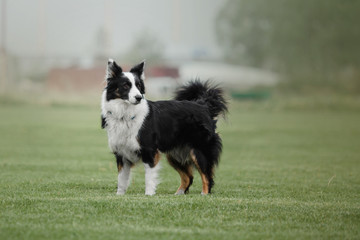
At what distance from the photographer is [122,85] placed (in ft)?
26.4

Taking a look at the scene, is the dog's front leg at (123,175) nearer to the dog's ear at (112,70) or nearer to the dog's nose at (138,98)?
the dog's nose at (138,98)

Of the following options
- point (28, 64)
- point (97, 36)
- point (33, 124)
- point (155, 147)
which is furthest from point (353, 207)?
point (97, 36)

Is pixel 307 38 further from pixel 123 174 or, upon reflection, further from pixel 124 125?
pixel 124 125

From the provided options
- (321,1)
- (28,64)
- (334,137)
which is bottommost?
(334,137)

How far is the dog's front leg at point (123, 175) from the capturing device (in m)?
8.41

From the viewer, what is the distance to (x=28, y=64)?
6088 cm

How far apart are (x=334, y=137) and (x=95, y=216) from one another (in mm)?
16828

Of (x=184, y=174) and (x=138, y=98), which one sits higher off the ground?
(x=138, y=98)

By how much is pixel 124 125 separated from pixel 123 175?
0.71 m

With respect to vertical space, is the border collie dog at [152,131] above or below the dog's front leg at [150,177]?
above

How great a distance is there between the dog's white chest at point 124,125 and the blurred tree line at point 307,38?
4130cm

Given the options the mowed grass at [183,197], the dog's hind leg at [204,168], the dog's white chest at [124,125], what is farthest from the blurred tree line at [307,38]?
the dog's white chest at [124,125]

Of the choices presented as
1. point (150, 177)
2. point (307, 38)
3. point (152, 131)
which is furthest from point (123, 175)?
point (307, 38)

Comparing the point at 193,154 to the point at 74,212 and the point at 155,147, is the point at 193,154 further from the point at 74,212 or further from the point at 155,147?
the point at 74,212
